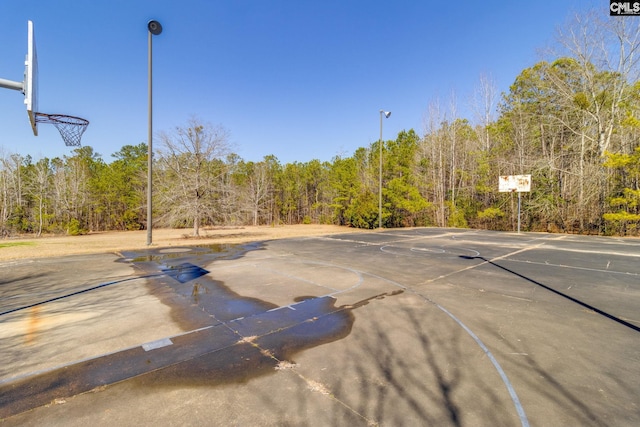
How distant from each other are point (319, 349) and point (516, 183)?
2149 centimetres

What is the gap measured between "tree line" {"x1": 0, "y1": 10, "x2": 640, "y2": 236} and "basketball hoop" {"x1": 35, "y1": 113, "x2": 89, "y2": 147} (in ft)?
22.6

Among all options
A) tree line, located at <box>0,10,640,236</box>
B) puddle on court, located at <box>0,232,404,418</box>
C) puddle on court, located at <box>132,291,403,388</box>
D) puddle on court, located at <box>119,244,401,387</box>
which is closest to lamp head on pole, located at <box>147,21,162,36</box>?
tree line, located at <box>0,10,640,236</box>

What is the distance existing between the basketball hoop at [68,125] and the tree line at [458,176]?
688cm

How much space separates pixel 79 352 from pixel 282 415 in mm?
2874

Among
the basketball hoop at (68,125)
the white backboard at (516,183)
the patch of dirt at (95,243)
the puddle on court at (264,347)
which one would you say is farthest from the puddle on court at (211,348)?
the white backboard at (516,183)

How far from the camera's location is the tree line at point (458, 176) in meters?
16.5

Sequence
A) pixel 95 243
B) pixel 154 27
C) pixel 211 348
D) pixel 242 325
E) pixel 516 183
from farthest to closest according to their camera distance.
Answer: pixel 516 183 < pixel 95 243 < pixel 154 27 < pixel 242 325 < pixel 211 348

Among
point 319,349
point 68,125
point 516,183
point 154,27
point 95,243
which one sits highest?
point 154,27

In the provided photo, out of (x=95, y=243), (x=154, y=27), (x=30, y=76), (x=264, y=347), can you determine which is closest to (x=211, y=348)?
(x=264, y=347)

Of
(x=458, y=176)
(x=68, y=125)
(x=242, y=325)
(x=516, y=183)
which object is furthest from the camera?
(x=458, y=176)

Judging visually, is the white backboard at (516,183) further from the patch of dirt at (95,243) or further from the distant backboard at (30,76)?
the distant backboard at (30,76)

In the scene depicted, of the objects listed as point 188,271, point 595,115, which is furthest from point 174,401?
point 595,115

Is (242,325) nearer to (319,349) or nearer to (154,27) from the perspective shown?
(319,349)

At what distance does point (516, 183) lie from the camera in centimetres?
1964
